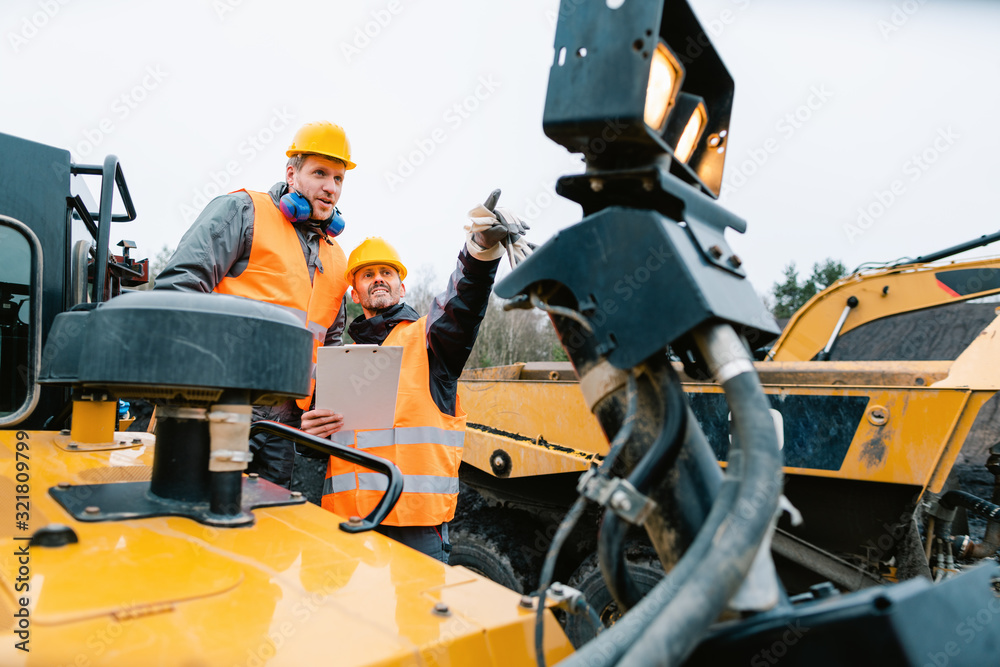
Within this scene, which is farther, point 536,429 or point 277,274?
point 536,429

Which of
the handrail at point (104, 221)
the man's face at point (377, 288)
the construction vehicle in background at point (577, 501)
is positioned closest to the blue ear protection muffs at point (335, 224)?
the man's face at point (377, 288)

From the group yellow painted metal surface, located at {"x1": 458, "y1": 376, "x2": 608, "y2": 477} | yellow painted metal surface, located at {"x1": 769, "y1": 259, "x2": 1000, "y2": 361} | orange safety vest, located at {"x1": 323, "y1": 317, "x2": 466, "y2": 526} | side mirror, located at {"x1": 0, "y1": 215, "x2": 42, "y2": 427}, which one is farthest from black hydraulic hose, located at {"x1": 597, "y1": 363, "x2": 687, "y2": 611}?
yellow painted metal surface, located at {"x1": 769, "y1": 259, "x2": 1000, "y2": 361}

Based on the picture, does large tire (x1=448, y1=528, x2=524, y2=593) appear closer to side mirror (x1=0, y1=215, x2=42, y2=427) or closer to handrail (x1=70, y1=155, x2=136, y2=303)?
side mirror (x1=0, y1=215, x2=42, y2=427)

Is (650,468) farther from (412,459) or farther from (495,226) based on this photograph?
(412,459)

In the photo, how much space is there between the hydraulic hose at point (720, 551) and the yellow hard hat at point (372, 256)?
9.36ft

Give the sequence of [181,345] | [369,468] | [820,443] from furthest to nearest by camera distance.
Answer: [820,443] → [369,468] → [181,345]

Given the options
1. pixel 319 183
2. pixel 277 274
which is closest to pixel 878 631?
pixel 277 274

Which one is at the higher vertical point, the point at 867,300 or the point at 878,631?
the point at 867,300

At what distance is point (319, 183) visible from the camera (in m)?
3.10

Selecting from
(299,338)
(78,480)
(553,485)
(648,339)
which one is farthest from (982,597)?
(553,485)

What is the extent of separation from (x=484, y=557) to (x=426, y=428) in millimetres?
1931

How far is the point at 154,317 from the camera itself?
115 cm

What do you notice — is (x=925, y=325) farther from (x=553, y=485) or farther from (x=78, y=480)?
(x=78, y=480)

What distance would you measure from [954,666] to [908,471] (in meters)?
2.85
